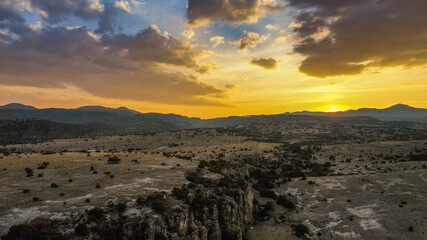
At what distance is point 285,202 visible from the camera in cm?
5406

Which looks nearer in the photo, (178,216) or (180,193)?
(178,216)

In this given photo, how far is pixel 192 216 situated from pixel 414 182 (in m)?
61.9

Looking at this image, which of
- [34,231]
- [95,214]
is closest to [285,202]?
[95,214]

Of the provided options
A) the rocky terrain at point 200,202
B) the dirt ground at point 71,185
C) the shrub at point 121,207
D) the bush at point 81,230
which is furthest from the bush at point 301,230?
the bush at point 81,230

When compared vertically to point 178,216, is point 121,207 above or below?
above

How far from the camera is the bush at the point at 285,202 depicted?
52875mm

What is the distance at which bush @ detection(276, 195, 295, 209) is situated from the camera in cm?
5288

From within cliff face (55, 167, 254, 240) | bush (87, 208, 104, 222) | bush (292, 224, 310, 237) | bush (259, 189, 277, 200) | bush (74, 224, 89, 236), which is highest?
bush (87, 208, 104, 222)

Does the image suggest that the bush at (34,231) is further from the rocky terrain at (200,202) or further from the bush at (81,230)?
the bush at (81,230)

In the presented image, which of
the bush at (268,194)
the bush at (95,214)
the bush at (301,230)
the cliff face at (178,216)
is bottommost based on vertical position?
the bush at (301,230)

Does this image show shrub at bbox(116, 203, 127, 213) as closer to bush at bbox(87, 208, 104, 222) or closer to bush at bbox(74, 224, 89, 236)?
bush at bbox(87, 208, 104, 222)

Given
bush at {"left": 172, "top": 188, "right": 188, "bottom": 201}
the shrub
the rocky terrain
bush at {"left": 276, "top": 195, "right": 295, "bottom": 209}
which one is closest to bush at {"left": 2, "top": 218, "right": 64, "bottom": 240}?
the rocky terrain

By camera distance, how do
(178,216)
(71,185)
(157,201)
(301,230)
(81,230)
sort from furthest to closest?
(301,230) < (71,185) < (157,201) < (178,216) < (81,230)

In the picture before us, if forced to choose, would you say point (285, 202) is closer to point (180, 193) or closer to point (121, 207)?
point (180, 193)
